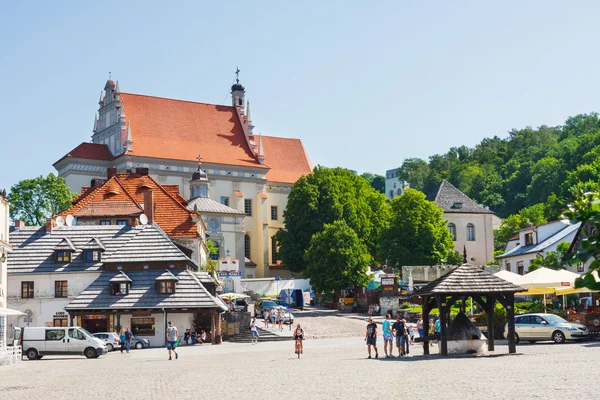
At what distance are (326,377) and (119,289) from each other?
90.2 ft

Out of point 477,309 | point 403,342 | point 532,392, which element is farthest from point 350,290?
point 532,392

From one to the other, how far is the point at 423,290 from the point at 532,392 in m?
13.2

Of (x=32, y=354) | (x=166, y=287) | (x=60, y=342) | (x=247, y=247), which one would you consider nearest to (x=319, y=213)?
(x=247, y=247)

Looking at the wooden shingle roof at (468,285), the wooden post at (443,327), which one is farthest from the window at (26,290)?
the wooden post at (443,327)

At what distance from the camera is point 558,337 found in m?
35.5

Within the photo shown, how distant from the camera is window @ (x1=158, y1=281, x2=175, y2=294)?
47500mm

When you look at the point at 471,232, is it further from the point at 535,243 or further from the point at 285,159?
the point at 535,243

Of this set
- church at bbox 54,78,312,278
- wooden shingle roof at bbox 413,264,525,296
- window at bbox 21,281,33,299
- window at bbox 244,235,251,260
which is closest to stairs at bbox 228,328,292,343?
window at bbox 21,281,33,299

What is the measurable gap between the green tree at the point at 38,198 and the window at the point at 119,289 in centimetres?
3946

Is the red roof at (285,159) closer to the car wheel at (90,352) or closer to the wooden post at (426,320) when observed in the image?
the car wheel at (90,352)

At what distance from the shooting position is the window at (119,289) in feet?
157

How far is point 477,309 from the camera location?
48625 mm

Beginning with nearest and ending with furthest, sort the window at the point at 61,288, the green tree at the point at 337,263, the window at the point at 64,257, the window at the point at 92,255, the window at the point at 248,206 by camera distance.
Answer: the window at the point at 61,288, the window at the point at 92,255, the window at the point at 64,257, the green tree at the point at 337,263, the window at the point at 248,206

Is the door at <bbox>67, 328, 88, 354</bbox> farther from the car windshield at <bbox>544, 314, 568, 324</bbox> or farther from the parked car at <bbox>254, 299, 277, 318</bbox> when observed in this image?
the parked car at <bbox>254, 299, 277, 318</bbox>
